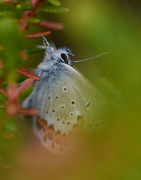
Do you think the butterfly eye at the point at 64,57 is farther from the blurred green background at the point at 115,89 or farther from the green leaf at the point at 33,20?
the green leaf at the point at 33,20

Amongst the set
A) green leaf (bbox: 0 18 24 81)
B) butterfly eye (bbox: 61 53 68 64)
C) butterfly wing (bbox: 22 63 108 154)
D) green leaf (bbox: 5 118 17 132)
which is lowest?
green leaf (bbox: 5 118 17 132)

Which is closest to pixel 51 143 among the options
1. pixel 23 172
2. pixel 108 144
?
pixel 23 172

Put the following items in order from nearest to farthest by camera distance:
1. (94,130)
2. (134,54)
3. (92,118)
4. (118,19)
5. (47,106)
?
(134,54)
(118,19)
(94,130)
(92,118)
(47,106)

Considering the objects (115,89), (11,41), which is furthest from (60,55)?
(11,41)

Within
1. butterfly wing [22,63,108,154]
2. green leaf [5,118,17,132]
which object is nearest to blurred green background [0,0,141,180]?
butterfly wing [22,63,108,154]

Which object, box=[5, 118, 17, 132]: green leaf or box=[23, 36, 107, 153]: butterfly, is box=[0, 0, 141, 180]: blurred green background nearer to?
box=[23, 36, 107, 153]: butterfly

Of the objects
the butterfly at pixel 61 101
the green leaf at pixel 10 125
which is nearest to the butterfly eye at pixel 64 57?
the butterfly at pixel 61 101

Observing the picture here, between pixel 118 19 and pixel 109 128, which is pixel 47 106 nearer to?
pixel 109 128

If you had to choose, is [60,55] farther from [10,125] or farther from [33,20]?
[10,125]

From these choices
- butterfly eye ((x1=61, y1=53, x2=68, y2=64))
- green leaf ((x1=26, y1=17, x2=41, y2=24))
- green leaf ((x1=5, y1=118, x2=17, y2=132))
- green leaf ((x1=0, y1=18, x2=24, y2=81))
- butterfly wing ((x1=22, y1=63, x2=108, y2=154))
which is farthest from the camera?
butterfly eye ((x1=61, y1=53, x2=68, y2=64))
